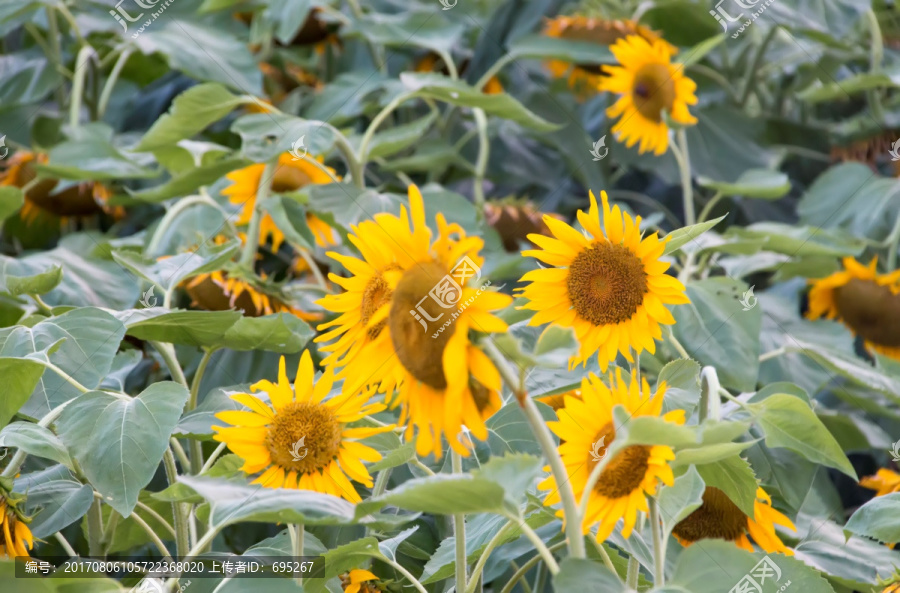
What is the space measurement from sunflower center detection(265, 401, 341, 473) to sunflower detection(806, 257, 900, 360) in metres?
0.70

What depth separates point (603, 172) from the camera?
1.20m

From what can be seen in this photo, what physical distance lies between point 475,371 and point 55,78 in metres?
1.07

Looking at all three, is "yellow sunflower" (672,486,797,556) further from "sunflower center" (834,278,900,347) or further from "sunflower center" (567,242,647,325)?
"sunflower center" (834,278,900,347)

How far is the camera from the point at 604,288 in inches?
20.0

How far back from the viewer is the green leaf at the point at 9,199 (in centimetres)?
85

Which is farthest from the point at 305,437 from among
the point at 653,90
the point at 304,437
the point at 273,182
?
the point at 653,90

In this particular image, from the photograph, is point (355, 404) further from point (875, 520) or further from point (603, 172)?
point (603, 172)

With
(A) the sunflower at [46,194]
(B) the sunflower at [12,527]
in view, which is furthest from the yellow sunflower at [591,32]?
(B) the sunflower at [12,527]

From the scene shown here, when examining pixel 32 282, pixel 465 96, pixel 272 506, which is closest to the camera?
pixel 272 506

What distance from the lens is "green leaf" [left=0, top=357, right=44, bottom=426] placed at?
0.50 m

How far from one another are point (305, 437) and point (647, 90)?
0.61m

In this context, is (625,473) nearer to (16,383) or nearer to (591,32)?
(16,383)

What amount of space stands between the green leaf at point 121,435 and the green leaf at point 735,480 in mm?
306

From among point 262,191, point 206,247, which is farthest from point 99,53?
point 206,247
